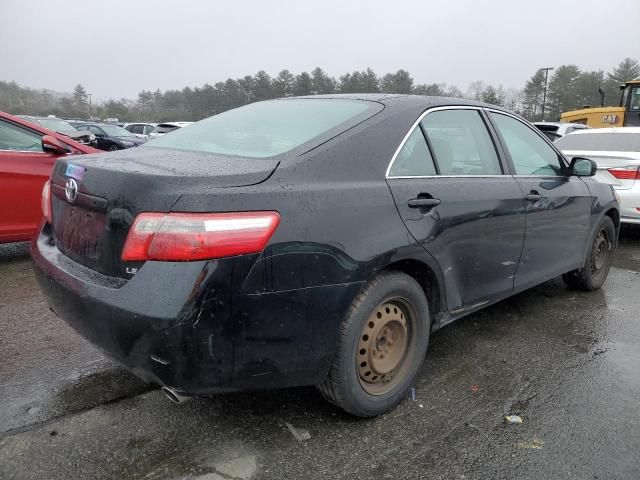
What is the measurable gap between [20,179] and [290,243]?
4.05 metres

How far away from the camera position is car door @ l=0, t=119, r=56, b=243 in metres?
4.92

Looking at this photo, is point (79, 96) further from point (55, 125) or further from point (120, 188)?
point (120, 188)

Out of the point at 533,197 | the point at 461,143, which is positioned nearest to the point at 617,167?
the point at 533,197

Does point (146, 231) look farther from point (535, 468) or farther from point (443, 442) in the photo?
point (535, 468)

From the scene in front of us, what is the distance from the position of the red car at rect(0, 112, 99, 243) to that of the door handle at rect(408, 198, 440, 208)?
4.00 metres

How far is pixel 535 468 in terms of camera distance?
7.27ft

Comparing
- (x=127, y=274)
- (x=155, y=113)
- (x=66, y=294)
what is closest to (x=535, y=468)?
(x=127, y=274)

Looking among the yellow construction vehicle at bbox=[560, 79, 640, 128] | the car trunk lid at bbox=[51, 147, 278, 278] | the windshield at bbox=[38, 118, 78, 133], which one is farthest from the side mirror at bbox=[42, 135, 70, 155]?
the yellow construction vehicle at bbox=[560, 79, 640, 128]

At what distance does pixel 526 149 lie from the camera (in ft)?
12.0

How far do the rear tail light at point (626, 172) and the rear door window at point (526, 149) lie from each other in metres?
2.98

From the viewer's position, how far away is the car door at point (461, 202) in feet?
8.52

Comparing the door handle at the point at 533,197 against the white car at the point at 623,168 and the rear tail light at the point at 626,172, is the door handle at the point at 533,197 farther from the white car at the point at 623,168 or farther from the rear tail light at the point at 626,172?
the rear tail light at the point at 626,172

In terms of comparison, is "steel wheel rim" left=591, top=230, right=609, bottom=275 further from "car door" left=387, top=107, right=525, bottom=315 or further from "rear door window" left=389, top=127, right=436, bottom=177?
"rear door window" left=389, top=127, right=436, bottom=177

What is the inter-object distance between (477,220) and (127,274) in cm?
186
